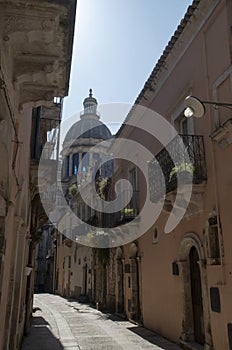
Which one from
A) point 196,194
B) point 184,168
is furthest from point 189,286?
point 184,168

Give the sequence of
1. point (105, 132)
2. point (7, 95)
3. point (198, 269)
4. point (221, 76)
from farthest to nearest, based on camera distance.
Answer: point (105, 132), point (198, 269), point (221, 76), point (7, 95)

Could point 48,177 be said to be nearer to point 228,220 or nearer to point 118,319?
point 228,220

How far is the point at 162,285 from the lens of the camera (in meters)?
10.5

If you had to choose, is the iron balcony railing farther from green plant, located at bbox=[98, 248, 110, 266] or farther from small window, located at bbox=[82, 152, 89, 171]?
small window, located at bbox=[82, 152, 89, 171]

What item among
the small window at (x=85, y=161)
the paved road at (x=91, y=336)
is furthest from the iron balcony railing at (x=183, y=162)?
the small window at (x=85, y=161)

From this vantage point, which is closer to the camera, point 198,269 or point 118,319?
point 198,269

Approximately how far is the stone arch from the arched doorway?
0.24ft

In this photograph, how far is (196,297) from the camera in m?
8.73

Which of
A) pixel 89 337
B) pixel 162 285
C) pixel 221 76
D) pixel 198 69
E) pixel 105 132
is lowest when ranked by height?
pixel 89 337

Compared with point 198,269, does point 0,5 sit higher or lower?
higher

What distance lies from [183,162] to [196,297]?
3369mm

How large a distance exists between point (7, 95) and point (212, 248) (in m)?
5.44

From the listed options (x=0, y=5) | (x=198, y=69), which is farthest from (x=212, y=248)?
(x=0, y=5)

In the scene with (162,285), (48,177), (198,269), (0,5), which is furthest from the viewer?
(162,285)
